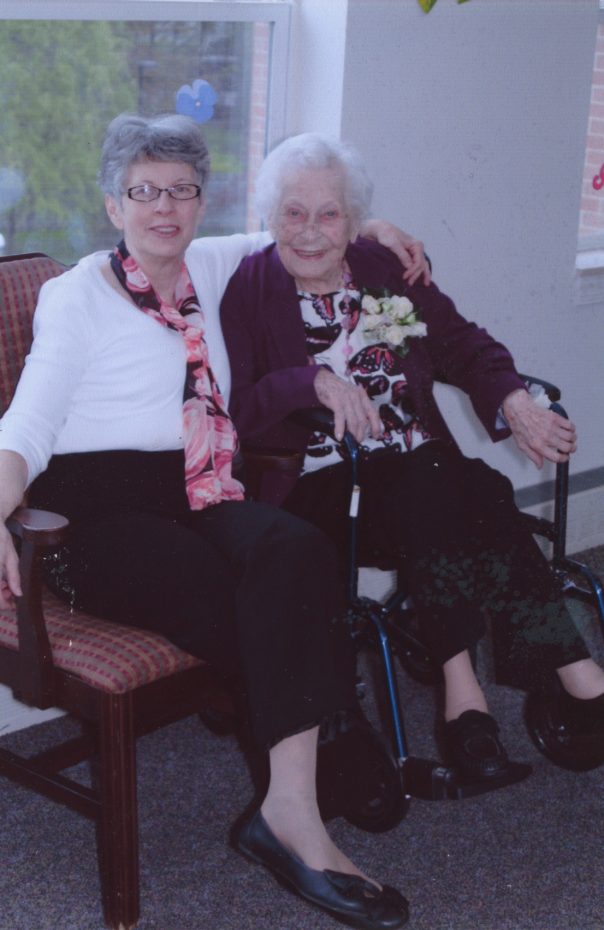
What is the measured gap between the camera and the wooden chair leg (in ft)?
6.52

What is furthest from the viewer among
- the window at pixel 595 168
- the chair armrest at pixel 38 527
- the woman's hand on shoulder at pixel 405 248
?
the window at pixel 595 168

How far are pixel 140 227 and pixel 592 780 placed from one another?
147cm

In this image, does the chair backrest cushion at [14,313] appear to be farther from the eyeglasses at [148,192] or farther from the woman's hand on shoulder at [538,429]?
the woman's hand on shoulder at [538,429]

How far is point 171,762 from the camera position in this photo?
2.64 meters

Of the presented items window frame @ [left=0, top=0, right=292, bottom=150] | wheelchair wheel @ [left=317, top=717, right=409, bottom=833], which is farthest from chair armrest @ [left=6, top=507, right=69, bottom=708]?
window frame @ [left=0, top=0, right=292, bottom=150]

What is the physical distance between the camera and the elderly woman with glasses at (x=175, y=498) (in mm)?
1997

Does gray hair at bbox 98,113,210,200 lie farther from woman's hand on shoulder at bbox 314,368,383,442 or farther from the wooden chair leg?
the wooden chair leg

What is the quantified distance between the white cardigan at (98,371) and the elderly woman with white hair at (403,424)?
212 millimetres

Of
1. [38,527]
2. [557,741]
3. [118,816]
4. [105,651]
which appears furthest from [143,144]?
[557,741]

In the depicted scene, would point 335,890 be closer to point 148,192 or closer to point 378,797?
point 378,797

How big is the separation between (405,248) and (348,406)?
0.52 m

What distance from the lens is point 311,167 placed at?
8.17ft

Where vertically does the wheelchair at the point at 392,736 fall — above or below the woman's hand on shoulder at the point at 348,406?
below

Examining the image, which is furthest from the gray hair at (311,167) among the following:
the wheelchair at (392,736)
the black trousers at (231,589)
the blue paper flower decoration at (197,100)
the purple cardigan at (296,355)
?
the black trousers at (231,589)
